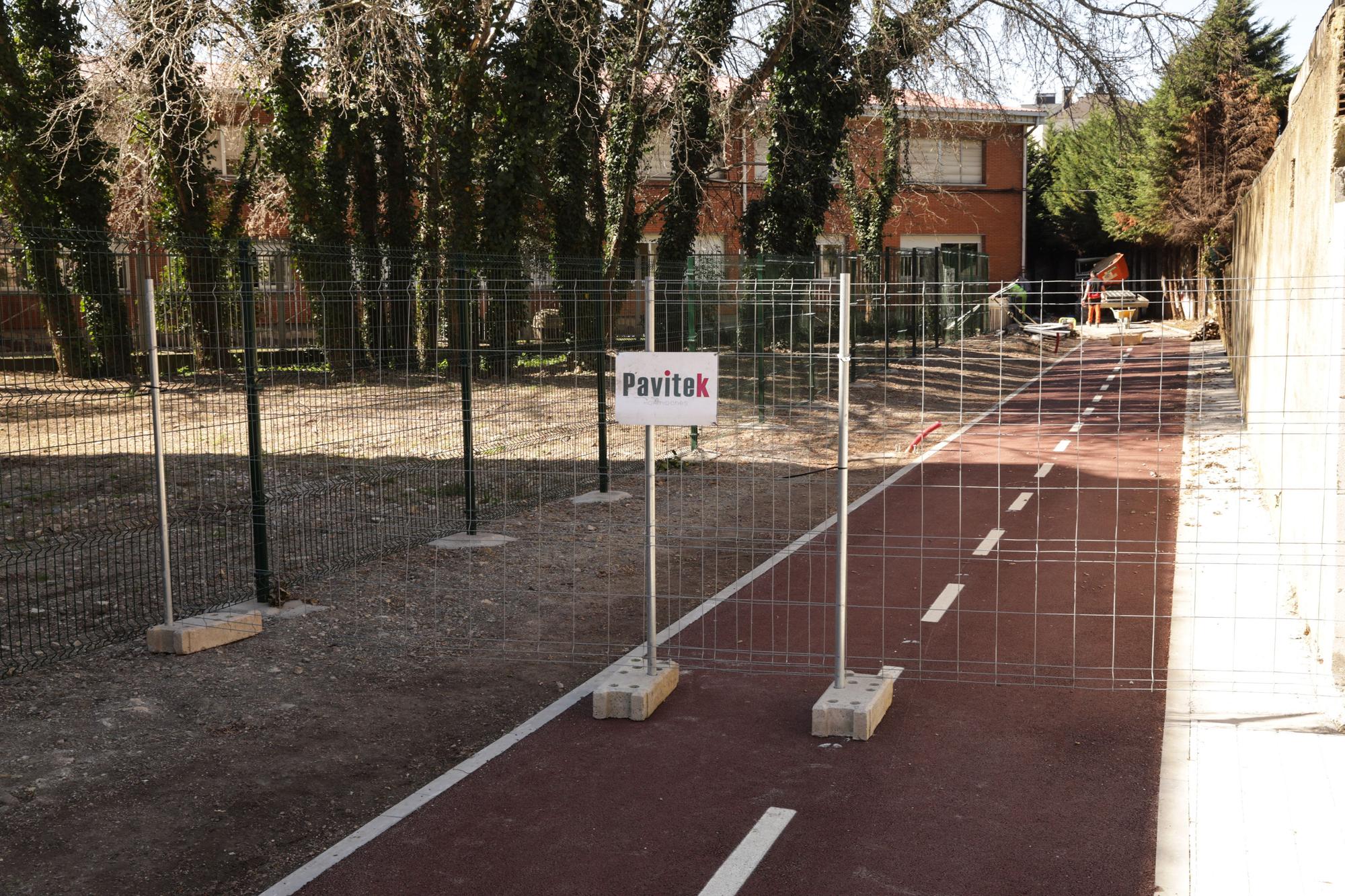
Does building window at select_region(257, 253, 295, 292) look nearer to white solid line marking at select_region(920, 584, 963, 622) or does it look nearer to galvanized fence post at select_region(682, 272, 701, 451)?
white solid line marking at select_region(920, 584, 963, 622)

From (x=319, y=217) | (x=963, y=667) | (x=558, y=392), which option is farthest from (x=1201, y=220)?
(x=963, y=667)

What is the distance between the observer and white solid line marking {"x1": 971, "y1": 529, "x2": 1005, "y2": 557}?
36.2 feet

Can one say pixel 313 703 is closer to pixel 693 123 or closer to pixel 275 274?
pixel 275 274

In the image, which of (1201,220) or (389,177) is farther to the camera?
(1201,220)

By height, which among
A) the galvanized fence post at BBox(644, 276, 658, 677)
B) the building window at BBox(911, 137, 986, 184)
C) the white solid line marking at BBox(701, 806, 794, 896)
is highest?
the building window at BBox(911, 137, 986, 184)

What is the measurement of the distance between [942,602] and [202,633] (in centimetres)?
540

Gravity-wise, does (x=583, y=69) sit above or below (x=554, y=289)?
above

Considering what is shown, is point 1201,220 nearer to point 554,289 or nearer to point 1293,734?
point 554,289

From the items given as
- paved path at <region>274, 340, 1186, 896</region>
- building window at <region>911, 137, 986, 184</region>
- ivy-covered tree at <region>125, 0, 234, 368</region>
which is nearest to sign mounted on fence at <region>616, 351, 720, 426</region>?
paved path at <region>274, 340, 1186, 896</region>

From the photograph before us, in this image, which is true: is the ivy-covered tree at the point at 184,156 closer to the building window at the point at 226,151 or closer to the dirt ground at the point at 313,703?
the dirt ground at the point at 313,703

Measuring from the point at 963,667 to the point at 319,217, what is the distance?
60.6ft

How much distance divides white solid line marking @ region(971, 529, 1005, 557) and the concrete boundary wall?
2405 mm

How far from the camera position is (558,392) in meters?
12.9

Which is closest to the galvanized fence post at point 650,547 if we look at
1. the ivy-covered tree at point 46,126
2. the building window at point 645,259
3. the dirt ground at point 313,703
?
the dirt ground at point 313,703
